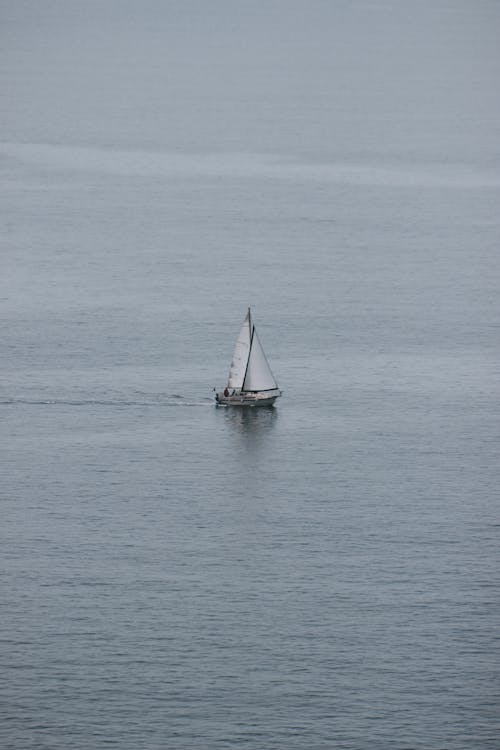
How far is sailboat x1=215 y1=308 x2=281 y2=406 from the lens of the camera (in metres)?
185

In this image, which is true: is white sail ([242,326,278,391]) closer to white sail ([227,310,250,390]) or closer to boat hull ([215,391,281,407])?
white sail ([227,310,250,390])

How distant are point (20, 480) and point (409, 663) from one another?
50.6 metres

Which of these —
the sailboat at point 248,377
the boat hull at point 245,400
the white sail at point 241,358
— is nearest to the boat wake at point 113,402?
the boat hull at point 245,400

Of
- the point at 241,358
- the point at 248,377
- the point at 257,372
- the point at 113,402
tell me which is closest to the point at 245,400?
the point at 248,377

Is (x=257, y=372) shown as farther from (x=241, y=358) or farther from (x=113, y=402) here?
(x=113, y=402)

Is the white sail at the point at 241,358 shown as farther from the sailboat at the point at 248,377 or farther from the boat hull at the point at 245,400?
the boat hull at the point at 245,400

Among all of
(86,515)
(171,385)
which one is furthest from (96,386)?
(86,515)

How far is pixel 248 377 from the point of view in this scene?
185875mm

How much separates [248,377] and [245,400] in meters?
2.46

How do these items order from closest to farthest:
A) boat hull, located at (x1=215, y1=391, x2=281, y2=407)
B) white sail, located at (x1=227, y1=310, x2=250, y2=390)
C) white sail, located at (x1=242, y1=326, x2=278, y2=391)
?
white sail, located at (x1=227, y1=310, x2=250, y2=390), white sail, located at (x1=242, y1=326, x2=278, y2=391), boat hull, located at (x1=215, y1=391, x2=281, y2=407)

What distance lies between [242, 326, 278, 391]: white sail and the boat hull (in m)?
0.84

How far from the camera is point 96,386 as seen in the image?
192750 millimetres

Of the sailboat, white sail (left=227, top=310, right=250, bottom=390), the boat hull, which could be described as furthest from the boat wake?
white sail (left=227, top=310, right=250, bottom=390)

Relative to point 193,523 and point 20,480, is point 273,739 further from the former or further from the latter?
point 20,480
